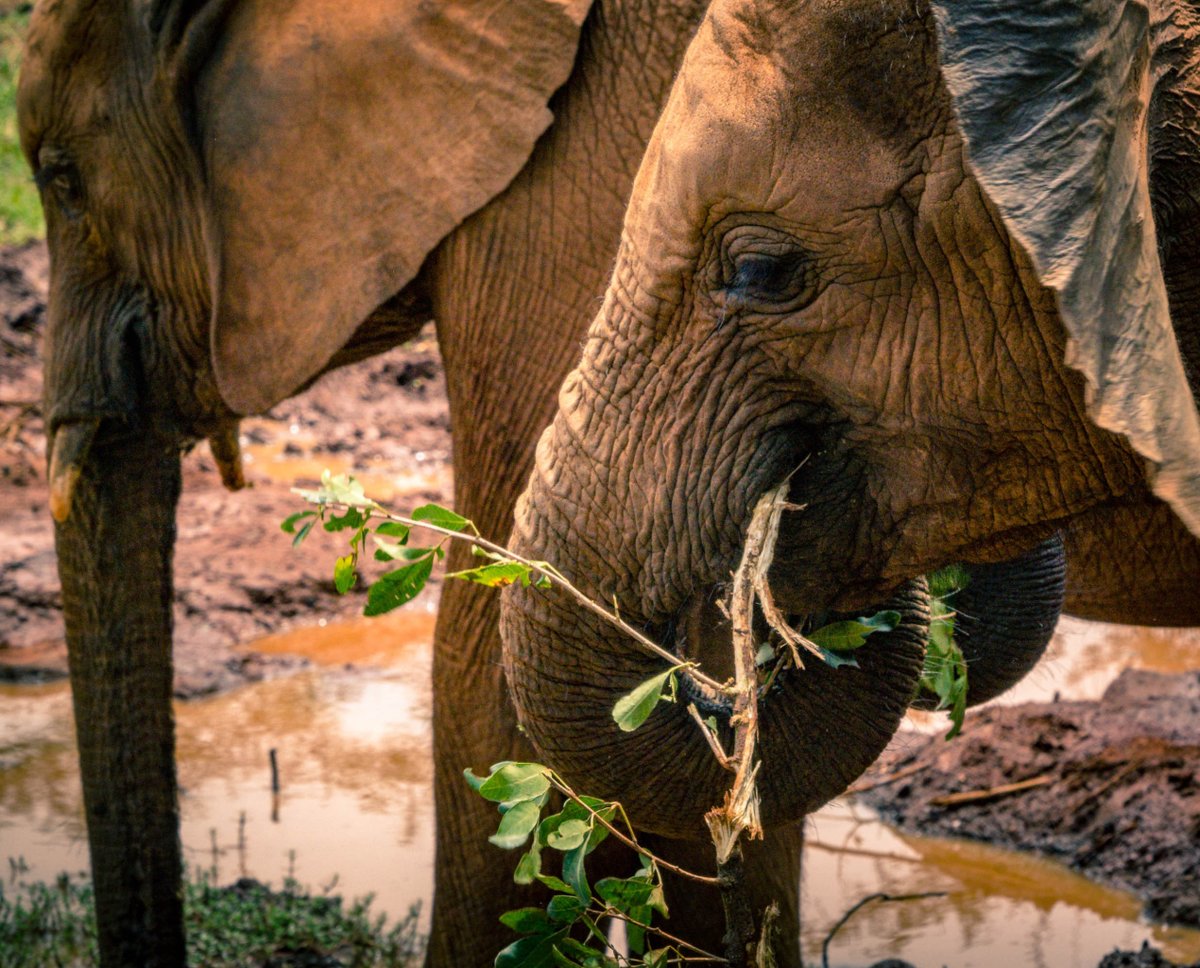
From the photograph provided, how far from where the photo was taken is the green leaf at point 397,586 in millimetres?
2051

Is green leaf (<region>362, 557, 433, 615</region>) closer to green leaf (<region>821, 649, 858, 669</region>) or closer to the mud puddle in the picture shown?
green leaf (<region>821, 649, 858, 669</region>)

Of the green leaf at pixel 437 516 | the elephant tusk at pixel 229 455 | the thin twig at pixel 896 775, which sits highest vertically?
the green leaf at pixel 437 516

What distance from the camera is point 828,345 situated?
2086 mm

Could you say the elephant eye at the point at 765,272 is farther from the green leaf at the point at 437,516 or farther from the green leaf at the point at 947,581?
the green leaf at the point at 947,581

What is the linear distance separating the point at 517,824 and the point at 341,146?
1.80 meters

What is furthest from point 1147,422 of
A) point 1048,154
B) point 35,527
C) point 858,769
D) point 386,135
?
point 35,527

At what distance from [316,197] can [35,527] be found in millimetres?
3755

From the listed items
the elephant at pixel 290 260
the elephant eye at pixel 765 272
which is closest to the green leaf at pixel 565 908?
the elephant eye at pixel 765 272

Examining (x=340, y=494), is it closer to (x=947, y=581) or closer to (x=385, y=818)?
(x=947, y=581)

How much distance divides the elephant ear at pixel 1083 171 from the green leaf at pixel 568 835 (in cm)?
70

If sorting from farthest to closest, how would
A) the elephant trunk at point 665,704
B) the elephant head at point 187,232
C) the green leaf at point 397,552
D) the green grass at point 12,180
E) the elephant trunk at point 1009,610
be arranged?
Answer: the green grass at point 12,180 → the elephant head at point 187,232 → the elephant trunk at point 1009,610 → the elephant trunk at point 665,704 → the green leaf at point 397,552

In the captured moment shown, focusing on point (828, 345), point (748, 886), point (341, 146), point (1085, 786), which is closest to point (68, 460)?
point (341, 146)

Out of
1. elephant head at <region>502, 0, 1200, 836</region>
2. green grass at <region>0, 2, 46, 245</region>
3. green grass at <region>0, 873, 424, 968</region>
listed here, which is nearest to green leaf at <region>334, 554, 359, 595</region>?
elephant head at <region>502, 0, 1200, 836</region>

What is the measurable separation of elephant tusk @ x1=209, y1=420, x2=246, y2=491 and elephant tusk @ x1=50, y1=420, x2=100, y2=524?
316 millimetres
